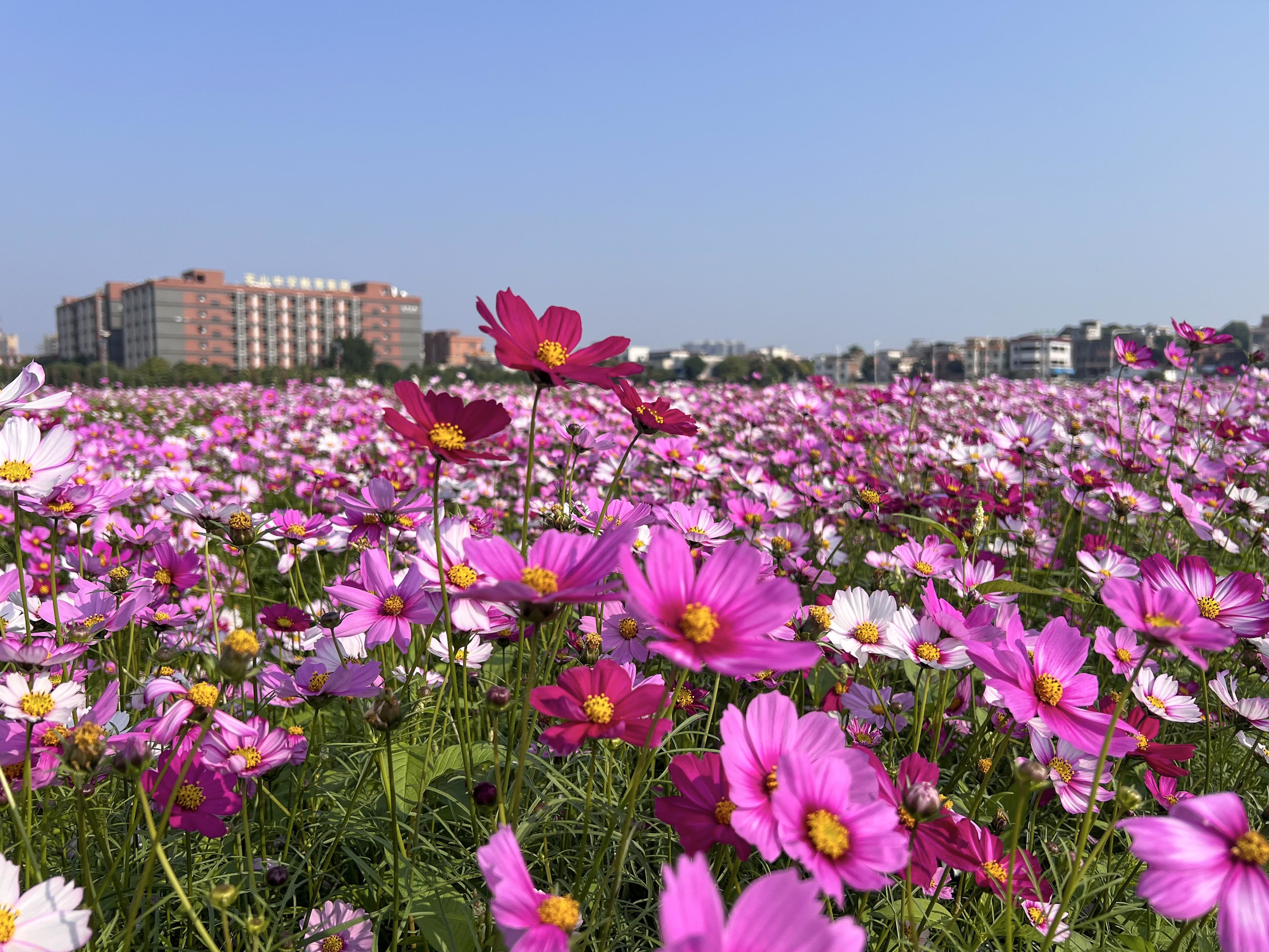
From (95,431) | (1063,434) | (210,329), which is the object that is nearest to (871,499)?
(1063,434)

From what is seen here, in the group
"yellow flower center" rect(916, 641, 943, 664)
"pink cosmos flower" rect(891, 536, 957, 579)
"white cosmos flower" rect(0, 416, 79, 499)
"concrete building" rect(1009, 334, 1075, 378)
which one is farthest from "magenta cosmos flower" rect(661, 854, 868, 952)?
"concrete building" rect(1009, 334, 1075, 378)

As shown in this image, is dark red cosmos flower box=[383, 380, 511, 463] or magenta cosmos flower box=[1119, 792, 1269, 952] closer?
magenta cosmos flower box=[1119, 792, 1269, 952]

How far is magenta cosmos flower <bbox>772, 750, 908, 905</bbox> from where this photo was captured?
458 mm

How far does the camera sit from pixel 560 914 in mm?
478

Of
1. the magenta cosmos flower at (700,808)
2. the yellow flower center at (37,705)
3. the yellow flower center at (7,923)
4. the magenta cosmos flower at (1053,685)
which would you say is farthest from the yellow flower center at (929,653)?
the yellow flower center at (37,705)

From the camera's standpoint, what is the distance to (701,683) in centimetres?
160

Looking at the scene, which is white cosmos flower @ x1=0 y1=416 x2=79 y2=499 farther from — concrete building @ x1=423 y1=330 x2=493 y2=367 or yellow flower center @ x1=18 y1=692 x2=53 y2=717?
concrete building @ x1=423 y1=330 x2=493 y2=367

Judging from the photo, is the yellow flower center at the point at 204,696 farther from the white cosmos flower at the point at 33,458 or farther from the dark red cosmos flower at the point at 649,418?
the dark red cosmos flower at the point at 649,418

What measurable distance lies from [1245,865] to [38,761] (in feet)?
3.59

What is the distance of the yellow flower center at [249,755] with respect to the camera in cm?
76

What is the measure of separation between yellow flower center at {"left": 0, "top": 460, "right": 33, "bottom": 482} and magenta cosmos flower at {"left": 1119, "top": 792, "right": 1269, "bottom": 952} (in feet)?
3.61

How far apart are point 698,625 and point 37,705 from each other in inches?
29.1

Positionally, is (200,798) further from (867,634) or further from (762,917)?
(867,634)

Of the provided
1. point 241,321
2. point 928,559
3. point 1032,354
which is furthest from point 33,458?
point 241,321
